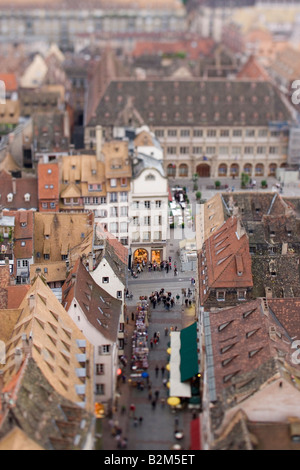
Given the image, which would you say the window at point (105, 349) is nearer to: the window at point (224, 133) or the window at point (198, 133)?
the window at point (198, 133)

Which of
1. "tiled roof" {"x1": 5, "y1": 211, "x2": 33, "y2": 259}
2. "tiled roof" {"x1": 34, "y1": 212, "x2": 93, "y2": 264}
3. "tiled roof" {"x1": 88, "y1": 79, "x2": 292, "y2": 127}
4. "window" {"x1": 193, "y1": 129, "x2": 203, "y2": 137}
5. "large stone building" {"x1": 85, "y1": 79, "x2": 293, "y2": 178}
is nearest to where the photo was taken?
"tiled roof" {"x1": 5, "y1": 211, "x2": 33, "y2": 259}

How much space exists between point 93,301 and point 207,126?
99.6 meters

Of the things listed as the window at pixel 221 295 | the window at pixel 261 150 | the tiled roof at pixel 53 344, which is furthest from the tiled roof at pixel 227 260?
the window at pixel 261 150

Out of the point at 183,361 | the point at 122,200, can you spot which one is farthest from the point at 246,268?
the point at 122,200

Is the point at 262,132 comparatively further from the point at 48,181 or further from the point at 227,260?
the point at 227,260

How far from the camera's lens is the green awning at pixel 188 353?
10194cm

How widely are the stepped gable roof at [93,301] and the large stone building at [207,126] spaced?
89354 mm

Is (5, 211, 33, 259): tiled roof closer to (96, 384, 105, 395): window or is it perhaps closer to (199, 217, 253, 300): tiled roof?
(199, 217, 253, 300): tiled roof

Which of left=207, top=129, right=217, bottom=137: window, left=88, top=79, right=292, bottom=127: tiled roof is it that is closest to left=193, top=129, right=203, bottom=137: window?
left=88, top=79, right=292, bottom=127: tiled roof

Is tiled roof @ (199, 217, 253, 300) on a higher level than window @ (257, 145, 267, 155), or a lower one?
lower

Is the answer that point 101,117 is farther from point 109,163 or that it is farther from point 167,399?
point 167,399

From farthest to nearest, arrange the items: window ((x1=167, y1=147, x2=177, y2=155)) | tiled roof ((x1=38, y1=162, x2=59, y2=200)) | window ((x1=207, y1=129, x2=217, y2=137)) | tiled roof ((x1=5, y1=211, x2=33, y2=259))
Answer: window ((x1=207, y1=129, x2=217, y2=137)) < window ((x1=167, y1=147, x2=177, y2=155)) < tiled roof ((x1=38, y1=162, x2=59, y2=200)) < tiled roof ((x1=5, y1=211, x2=33, y2=259))

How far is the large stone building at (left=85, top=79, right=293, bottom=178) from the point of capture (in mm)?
196250

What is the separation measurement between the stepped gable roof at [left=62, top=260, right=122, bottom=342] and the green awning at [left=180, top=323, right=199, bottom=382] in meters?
9.50
